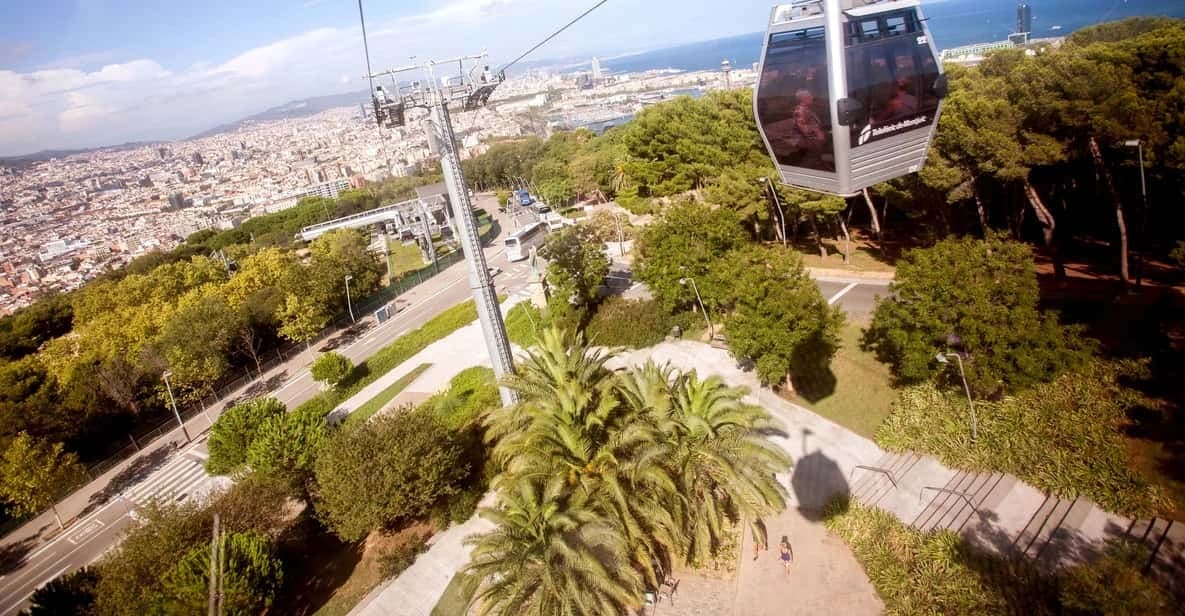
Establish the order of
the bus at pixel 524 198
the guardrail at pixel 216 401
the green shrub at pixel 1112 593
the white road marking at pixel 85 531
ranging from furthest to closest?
1. the bus at pixel 524 198
2. the guardrail at pixel 216 401
3. the white road marking at pixel 85 531
4. the green shrub at pixel 1112 593

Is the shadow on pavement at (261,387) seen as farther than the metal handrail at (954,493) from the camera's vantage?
Yes

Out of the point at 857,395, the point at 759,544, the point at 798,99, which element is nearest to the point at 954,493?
the point at 857,395

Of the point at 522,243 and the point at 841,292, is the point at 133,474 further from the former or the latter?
the point at 841,292

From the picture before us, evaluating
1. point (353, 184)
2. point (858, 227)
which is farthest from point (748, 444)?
point (353, 184)

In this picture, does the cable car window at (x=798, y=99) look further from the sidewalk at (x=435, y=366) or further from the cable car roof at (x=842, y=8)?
the sidewalk at (x=435, y=366)

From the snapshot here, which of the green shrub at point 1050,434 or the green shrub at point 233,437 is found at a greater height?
the green shrub at point 233,437

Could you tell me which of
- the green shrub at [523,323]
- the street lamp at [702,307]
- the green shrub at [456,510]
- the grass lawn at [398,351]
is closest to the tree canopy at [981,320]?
the street lamp at [702,307]
